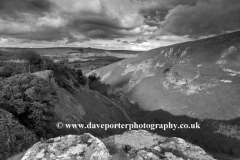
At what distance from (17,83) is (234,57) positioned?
367 ft

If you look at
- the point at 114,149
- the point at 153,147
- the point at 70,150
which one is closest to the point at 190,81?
the point at 153,147

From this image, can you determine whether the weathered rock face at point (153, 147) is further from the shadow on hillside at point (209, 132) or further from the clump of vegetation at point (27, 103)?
the shadow on hillside at point (209, 132)

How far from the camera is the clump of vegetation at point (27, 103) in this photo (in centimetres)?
2755

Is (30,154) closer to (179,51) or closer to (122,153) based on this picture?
(122,153)

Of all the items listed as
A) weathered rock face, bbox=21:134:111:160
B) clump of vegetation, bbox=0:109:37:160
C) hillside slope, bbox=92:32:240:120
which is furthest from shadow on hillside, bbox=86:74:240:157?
weathered rock face, bbox=21:134:111:160

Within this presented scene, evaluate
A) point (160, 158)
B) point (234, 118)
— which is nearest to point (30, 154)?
point (160, 158)

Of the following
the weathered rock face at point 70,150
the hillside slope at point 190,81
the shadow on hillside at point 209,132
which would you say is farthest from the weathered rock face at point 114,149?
the hillside slope at point 190,81

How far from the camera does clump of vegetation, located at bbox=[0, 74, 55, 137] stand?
27547mm

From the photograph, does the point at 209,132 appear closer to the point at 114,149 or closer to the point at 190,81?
the point at 190,81

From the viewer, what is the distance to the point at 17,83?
102ft

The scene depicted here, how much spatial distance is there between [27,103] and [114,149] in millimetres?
23385

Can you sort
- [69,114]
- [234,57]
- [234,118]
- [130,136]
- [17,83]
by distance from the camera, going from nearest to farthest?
[130,136] → [17,83] → [69,114] → [234,118] → [234,57]

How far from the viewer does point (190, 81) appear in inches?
3322

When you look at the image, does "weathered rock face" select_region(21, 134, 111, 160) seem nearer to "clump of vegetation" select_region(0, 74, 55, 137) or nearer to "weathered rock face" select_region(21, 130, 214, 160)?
"weathered rock face" select_region(21, 130, 214, 160)
